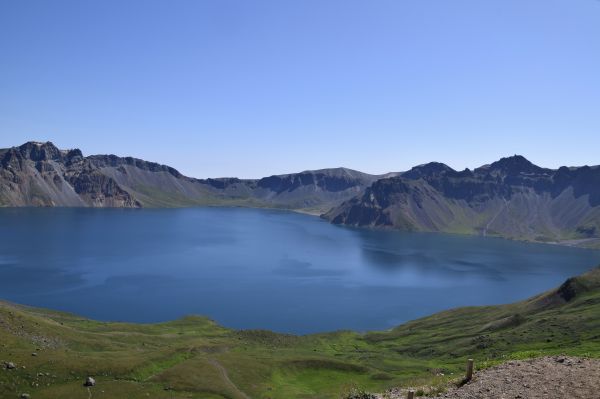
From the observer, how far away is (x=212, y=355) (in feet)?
309

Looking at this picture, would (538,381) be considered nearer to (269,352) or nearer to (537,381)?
(537,381)

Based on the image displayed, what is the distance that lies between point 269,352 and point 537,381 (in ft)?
275

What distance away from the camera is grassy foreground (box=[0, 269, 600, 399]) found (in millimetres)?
69062

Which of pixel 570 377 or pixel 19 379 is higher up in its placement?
pixel 570 377

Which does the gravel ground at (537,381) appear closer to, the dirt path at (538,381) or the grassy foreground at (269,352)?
the dirt path at (538,381)

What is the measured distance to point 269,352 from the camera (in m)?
107

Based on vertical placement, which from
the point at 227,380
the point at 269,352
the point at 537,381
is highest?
the point at 537,381

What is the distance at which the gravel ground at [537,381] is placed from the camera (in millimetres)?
27266

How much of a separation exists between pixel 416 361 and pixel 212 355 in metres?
A: 52.0

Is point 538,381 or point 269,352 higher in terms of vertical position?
point 538,381

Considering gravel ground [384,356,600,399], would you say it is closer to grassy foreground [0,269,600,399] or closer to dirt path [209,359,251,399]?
grassy foreground [0,269,600,399]

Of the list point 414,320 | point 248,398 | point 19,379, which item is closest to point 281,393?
point 248,398

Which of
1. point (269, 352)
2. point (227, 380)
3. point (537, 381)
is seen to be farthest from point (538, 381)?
point (269, 352)

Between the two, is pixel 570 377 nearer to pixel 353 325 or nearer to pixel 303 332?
pixel 303 332
